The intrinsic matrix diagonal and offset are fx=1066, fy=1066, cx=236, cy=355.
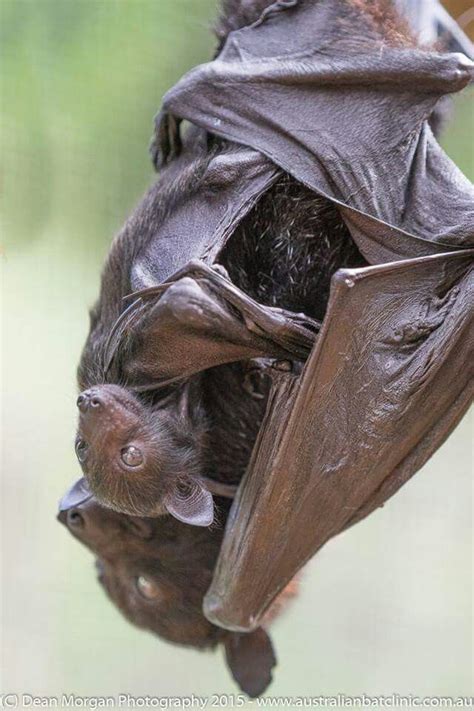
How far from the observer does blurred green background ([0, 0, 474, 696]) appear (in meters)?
2.82

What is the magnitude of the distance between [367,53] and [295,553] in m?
1.05

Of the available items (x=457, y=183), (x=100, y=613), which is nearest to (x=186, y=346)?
(x=457, y=183)

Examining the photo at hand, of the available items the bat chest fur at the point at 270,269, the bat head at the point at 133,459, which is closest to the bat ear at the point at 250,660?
the bat chest fur at the point at 270,269

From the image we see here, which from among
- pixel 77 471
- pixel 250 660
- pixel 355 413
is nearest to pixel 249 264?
pixel 355 413

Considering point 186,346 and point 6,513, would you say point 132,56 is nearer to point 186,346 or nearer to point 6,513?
point 186,346

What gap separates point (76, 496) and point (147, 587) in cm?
29

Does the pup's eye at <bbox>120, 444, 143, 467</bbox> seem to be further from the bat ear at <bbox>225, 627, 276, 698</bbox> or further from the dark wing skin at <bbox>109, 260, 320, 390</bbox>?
the bat ear at <bbox>225, 627, 276, 698</bbox>

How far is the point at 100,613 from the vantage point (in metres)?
3.42

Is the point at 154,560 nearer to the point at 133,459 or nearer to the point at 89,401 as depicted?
the point at 133,459

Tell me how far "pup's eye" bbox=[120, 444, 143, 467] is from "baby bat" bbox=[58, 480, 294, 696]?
1.07 feet

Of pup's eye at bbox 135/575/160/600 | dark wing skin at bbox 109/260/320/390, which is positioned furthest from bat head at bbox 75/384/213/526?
pup's eye at bbox 135/575/160/600

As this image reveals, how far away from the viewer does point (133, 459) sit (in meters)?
2.16

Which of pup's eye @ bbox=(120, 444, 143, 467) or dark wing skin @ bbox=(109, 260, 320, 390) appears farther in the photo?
pup's eye @ bbox=(120, 444, 143, 467)

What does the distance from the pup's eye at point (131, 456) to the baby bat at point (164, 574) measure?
325 mm
